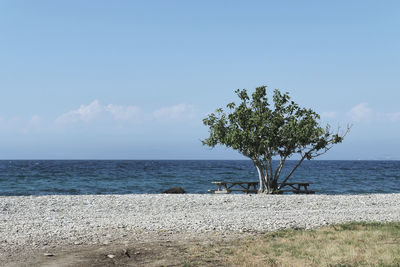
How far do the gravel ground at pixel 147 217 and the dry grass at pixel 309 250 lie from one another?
5.64 ft

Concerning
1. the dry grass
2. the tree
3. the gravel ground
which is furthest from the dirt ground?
the tree

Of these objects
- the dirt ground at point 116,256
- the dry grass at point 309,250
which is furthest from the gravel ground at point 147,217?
the dry grass at point 309,250

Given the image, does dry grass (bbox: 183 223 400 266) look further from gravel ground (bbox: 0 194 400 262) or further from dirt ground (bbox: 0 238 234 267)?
gravel ground (bbox: 0 194 400 262)

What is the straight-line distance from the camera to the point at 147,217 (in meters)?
18.0

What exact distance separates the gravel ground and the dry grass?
1718mm

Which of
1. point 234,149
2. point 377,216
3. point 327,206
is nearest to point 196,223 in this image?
point 377,216

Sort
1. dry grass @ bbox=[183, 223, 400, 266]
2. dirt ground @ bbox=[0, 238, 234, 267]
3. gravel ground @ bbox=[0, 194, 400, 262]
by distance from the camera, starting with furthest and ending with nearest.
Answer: gravel ground @ bbox=[0, 194, 400, 262] < dirt ground @ bbox=[0, 238, 234, 267] < dry grass @ bbox=[183, 223, 400, 266]

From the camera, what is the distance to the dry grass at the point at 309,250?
10.1m

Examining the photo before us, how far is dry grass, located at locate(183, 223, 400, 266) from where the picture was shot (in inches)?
396

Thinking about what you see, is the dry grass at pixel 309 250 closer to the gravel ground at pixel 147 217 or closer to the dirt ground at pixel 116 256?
the dirt ground at pixel 116 256

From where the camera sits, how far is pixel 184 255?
10.9 meters

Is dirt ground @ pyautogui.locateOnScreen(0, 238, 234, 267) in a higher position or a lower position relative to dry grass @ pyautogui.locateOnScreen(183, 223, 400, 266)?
lower

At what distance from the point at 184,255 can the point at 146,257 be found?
3.13 feet

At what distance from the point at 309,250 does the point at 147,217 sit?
8546mm
